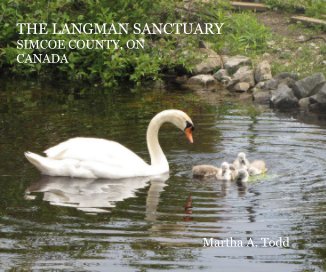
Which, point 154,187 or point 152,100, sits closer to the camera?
point 154,187

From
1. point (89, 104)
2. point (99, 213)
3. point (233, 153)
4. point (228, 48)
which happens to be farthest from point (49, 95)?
point (99, 213)

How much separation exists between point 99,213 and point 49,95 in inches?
292

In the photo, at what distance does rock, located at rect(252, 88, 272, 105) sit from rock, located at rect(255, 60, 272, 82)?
1.87ft

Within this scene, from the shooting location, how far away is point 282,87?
17.0 metres

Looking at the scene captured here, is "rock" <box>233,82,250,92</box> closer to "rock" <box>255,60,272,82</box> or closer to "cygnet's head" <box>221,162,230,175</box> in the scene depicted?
"rock" <box>255,60,272,82</box>

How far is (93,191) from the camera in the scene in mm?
11727

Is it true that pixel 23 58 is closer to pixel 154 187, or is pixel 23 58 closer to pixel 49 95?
pixel 49 95

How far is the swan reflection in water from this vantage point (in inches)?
433

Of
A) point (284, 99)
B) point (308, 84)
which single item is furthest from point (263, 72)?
point (284, 99)

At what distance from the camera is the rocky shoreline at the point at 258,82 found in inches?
656

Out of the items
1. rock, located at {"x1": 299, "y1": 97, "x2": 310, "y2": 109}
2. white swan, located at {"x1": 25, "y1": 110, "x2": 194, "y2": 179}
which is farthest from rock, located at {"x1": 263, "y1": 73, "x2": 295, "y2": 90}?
white swan, located at {"x1": 25, "y1": 110, "x2": 194, "y2": 179}

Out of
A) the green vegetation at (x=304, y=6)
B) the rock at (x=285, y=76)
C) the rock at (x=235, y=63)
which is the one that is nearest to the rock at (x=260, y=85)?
the rock at (x=285, y=76)

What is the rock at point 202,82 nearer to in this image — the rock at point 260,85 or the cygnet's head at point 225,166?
the rock at point 260,85

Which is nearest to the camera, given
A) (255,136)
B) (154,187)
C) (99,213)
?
(99,213)
